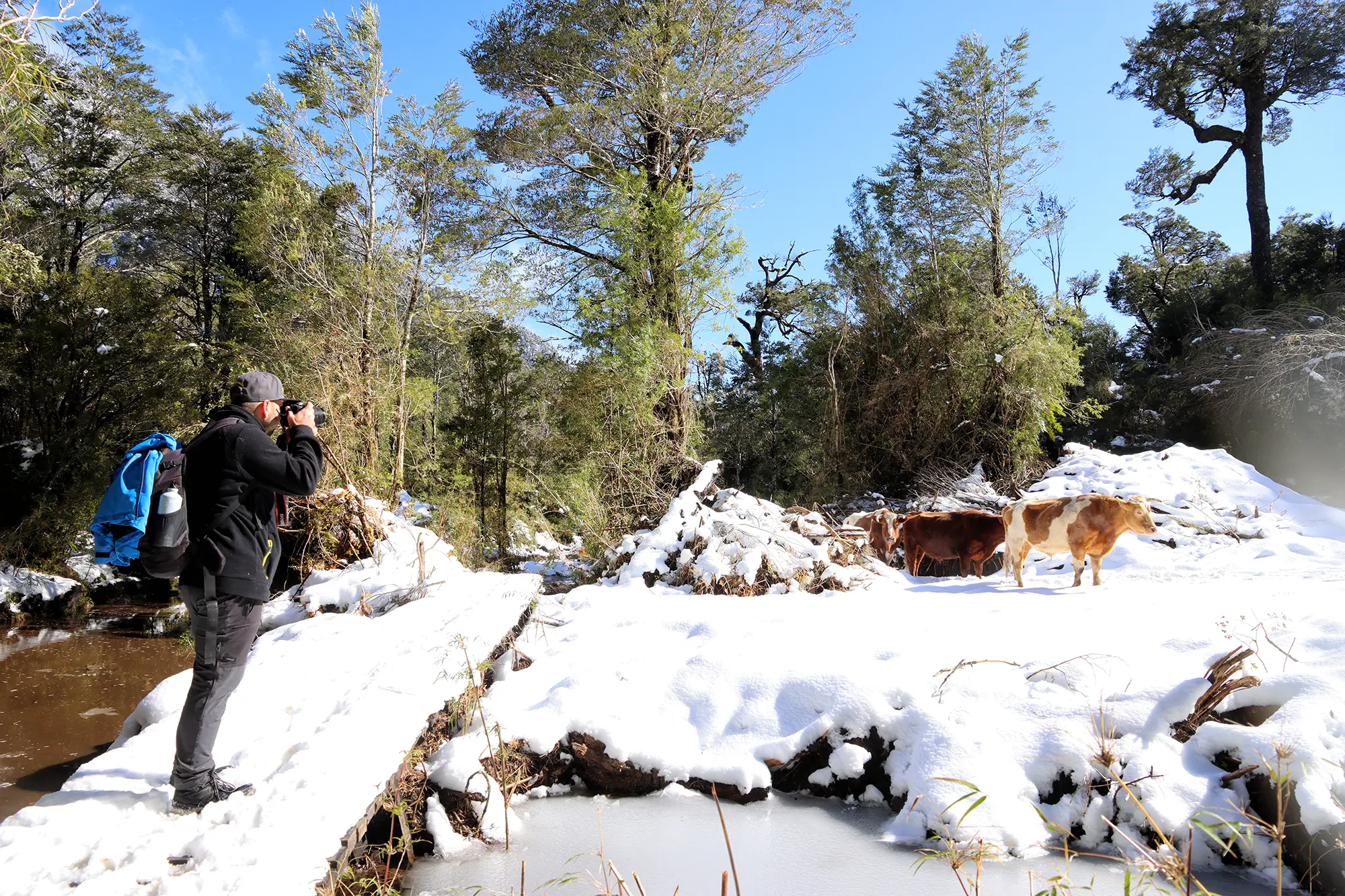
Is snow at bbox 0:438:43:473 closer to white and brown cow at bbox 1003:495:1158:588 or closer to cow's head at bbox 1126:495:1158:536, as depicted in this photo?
white and brown cow at bbox 1003:495:1158:588

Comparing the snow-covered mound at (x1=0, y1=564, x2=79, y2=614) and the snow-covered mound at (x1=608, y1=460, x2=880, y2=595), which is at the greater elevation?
the snow-covered mound at (x1=608, y1=460, x2=880, y2=595)

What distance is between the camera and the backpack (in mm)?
2314

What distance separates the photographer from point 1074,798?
243 centimetres

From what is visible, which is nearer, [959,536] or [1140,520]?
[1140,520]

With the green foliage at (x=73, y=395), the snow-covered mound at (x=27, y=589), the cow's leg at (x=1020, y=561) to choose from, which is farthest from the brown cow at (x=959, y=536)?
the green foliage at (x=73, y=395)

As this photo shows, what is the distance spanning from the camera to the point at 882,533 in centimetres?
700

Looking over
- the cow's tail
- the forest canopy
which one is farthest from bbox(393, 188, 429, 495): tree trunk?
the cow's tail

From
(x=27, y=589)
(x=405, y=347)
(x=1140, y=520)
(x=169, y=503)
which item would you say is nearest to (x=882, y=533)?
(x=1140, y=520)

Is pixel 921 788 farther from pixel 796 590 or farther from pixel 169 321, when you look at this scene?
pixel 169 321

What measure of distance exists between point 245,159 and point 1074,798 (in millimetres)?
19349

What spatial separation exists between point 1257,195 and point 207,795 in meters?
21.4

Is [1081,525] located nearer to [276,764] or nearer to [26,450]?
[276,764]

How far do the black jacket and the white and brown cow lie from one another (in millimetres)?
4368

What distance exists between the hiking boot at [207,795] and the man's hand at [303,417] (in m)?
1.31
